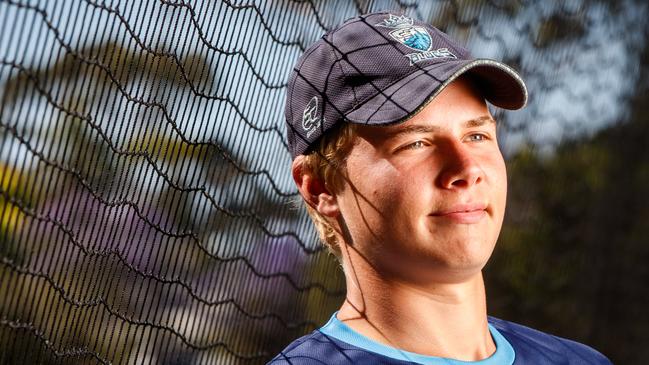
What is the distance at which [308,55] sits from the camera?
1.17 meters

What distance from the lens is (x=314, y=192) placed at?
114cm

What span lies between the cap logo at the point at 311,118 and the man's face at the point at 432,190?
2.5 inches

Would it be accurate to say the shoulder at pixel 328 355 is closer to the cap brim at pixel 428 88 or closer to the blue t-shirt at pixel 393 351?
the blue t-shirt at pixel 393 351

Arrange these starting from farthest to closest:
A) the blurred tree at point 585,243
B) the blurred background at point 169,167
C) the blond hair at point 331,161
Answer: the blurred tree at point 585,243 → the blond hair at point 331,161 → the blurred background at point 169,167

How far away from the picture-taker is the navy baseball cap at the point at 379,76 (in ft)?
3.38

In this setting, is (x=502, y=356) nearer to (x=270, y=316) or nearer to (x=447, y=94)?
(x=447, y=94)

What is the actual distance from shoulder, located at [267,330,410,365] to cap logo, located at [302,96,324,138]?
0.23 m

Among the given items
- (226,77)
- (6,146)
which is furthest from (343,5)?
(6,146)

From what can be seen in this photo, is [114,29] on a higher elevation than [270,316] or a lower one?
higher

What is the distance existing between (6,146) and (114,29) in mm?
193

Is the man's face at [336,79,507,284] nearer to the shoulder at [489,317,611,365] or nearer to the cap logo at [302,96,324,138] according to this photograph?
the cap logo at [302,96,324,138]

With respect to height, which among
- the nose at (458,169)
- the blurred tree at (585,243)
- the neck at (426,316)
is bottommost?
the blurred tree at (585,243)

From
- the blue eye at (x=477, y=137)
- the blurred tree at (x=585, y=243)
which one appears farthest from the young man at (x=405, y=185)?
the blurred tree at (x=585, y=243)

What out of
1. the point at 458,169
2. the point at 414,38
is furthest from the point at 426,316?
the point at 414,38
